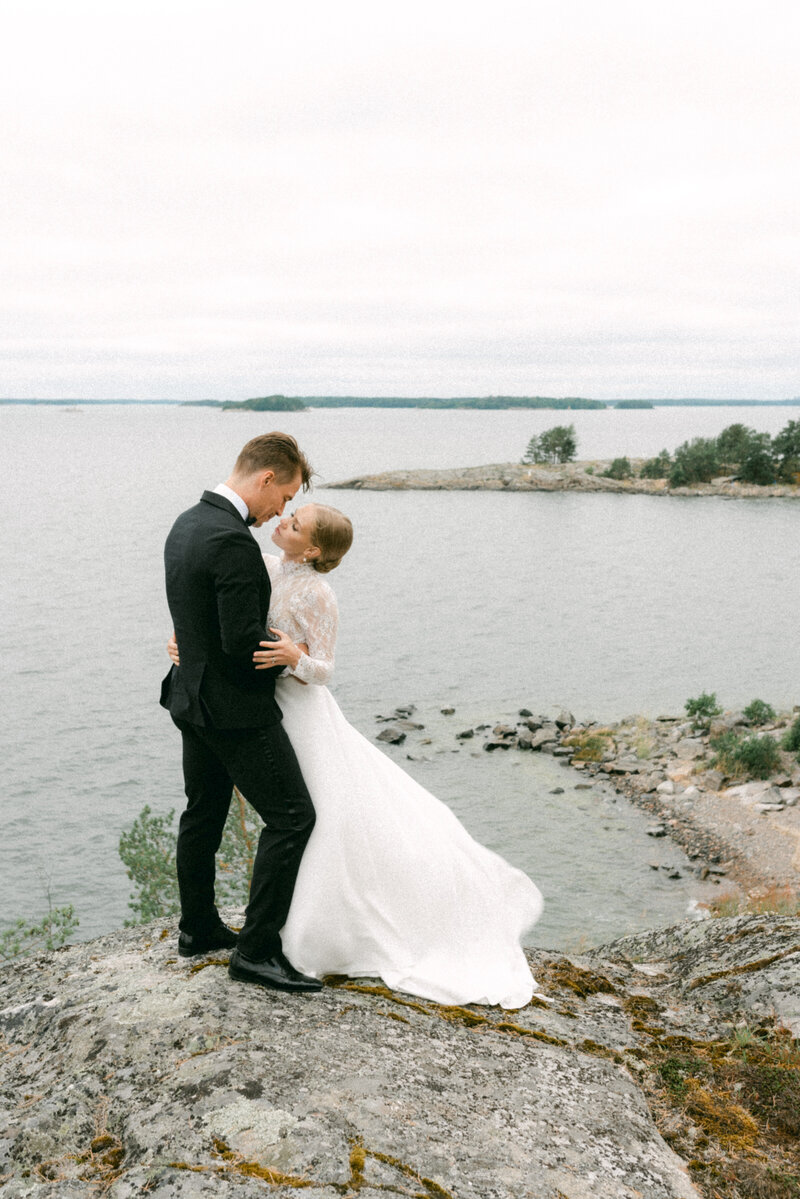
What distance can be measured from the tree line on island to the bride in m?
95.6

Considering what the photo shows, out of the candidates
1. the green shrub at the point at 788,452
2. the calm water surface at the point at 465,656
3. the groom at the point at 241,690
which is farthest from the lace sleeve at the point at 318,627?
the green shrub at the point at 788,452

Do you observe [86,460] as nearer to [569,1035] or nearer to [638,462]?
[638,462]

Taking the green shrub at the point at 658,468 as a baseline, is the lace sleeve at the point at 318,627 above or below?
below

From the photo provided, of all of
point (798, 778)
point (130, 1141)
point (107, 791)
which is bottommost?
point (107, 791)

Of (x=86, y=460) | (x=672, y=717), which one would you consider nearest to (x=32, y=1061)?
(x=672, y=717)

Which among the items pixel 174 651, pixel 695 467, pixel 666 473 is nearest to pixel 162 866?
pixel 174 651

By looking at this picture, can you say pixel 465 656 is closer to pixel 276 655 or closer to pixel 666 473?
pixel 276 655

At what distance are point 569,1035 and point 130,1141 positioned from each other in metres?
2.90

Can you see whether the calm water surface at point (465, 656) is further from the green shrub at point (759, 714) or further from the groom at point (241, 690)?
the groom at point (241, 690)

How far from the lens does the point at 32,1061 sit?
4.78m

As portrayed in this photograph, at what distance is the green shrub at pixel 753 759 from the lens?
23.1 meters

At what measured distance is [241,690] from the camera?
4895 mm

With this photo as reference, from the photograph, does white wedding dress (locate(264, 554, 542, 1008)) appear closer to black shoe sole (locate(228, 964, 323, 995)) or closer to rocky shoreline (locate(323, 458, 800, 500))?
black shoe sole (locate(228, 964, 323, 995))

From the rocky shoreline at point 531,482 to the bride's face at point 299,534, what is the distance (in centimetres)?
9398
